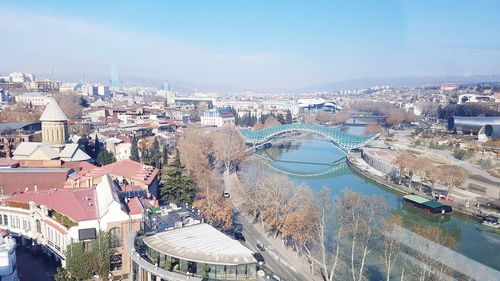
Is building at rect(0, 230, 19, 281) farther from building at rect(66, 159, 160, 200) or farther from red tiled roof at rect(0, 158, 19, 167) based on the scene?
red tiled roof at rect(0, 158, 19, 167)

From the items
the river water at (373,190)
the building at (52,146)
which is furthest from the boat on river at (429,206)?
the building at (52,146)

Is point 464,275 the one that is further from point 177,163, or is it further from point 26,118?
point 26,118

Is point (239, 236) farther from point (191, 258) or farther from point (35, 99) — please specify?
point (35, 99)

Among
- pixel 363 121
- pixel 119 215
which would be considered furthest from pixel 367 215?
pixel 363 121

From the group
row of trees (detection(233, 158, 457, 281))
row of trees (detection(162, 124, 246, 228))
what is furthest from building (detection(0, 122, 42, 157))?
row of trees (detection(233, 158, 457, 281))

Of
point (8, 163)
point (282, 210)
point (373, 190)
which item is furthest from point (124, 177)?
point (373, 190)
